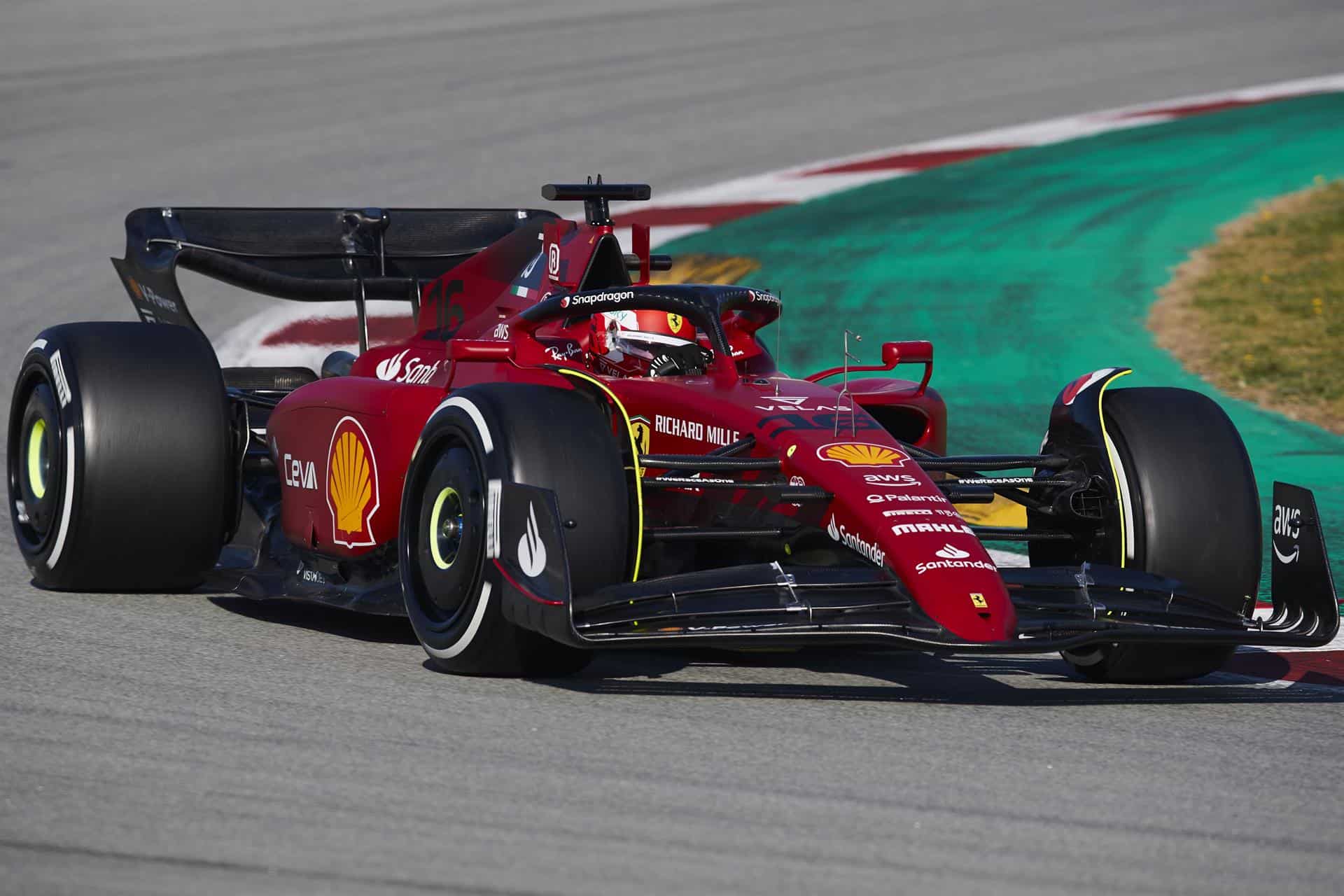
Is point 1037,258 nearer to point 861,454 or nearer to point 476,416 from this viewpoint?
point 861,454

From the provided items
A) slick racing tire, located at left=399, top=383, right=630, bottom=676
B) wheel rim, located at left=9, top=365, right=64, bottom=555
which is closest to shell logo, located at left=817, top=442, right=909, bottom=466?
slick racing tire, located at left=399, top=383, right=630, bottom=676

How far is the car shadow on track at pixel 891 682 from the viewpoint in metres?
6.26

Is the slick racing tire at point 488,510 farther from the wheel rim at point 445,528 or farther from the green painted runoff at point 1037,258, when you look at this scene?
the green painted runoff at point 1037,258

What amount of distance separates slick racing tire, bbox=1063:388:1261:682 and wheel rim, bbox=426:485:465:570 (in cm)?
222

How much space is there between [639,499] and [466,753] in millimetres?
1279

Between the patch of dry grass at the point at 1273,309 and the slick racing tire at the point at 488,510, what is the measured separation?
742 cm

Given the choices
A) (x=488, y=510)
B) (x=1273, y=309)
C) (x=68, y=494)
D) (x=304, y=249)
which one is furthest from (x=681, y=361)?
(x=1273, y=309)

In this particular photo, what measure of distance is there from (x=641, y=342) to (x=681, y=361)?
24 cm

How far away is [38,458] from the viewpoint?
8.19m

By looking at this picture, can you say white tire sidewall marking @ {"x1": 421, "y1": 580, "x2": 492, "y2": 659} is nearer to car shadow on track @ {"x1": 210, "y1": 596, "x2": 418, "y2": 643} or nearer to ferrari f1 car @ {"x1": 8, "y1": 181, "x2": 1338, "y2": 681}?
ferrari f1 car @ {"x1": 8, "y1": 181, "x2": 1338, "y2": 681}

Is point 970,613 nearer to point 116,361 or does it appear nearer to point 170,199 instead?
point 116,361

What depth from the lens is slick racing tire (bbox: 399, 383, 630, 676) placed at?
600 centimetres

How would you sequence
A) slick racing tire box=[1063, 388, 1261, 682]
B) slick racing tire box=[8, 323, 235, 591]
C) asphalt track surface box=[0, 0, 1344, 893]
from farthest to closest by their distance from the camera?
slick racing tire box=[8, 323, 235, 591] → slick racing tire box=[1063, 388, 1261, 682] → asphalt track surface box=[0, 0, 1344, 893]

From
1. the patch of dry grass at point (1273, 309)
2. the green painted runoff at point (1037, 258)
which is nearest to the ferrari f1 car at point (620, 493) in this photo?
the green painted runoff at point (1037, 258)
